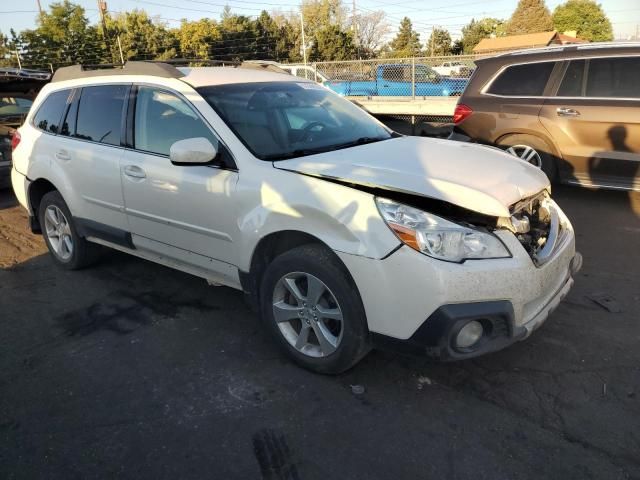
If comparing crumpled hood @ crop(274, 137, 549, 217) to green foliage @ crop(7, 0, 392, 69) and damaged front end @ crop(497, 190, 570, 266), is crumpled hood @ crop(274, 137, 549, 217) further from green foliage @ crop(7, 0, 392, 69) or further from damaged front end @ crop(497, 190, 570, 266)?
green foliage @ crop(7, 0, 392, 69)

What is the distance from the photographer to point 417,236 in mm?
2561

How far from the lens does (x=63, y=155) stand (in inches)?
178

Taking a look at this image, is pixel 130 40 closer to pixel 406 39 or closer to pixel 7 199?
pixel 406 39

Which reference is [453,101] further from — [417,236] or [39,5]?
[39,5]

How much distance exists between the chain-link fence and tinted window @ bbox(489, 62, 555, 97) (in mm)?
4660

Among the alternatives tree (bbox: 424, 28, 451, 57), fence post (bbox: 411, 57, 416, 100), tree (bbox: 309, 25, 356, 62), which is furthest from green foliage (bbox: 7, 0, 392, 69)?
fence post (bbox: 411, 57, 416, 100)

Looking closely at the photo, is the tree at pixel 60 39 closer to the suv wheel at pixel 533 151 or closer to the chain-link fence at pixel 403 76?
the chain-link fence at pixel 403 76

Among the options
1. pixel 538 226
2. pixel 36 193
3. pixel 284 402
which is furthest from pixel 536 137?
pixel 36 193

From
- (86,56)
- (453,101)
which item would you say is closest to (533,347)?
(453,101)

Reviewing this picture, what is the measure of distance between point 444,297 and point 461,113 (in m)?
5.00

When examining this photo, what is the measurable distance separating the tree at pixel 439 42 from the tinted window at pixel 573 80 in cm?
6956

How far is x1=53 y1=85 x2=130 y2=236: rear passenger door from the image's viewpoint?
4.09m

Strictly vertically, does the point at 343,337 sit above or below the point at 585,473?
above

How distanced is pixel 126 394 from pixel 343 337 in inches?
50.3
